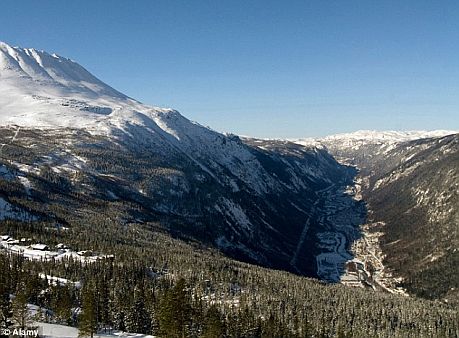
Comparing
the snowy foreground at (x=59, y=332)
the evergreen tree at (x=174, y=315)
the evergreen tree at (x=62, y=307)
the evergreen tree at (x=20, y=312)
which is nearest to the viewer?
the evergreen tree at (x=20, y=312)

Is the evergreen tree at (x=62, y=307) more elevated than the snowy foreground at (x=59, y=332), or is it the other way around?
the evergreen tree at (x=62, y=307)

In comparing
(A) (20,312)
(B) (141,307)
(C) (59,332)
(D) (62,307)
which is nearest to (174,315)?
(C) (59,332)

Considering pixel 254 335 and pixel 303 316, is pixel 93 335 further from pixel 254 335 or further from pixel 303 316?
pixel 303 316

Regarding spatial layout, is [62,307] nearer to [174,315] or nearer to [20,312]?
[20,312]

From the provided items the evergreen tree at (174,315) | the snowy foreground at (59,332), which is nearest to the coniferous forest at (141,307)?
the evergreen tree at (174,315)

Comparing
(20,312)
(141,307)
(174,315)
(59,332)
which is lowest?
(59,332)

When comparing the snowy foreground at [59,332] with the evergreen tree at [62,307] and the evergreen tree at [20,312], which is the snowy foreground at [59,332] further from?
the evergreen tree at [62,307]

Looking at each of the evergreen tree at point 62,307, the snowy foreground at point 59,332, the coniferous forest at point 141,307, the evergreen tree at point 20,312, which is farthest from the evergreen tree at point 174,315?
the evergreen tree at point 62,307

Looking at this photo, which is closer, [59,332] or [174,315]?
[174,315]

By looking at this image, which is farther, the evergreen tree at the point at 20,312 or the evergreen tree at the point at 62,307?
the evergreen tree at the point at 62,307

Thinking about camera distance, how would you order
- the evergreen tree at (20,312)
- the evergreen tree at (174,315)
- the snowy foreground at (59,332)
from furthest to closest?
the snowy foreground at (59,332) → the evergreen tree at (174,315) → the evergreen tree at (20,312)

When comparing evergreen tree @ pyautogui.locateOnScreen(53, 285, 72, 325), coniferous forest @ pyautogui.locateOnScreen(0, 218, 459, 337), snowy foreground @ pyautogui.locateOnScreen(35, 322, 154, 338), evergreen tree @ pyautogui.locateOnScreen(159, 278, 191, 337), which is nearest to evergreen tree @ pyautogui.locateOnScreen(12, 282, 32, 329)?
coniferous forest @ pyautogui.locateOnScreen(0, 218, 459, 337)

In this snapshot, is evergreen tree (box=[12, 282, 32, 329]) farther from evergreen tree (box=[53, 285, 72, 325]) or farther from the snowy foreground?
evergreen tree (box=[53, 285, 72, 325])

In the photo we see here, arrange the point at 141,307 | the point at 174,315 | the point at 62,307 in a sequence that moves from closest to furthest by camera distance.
Answer: the point at 174,315 → the point at 62,307 → the point at 141,307
